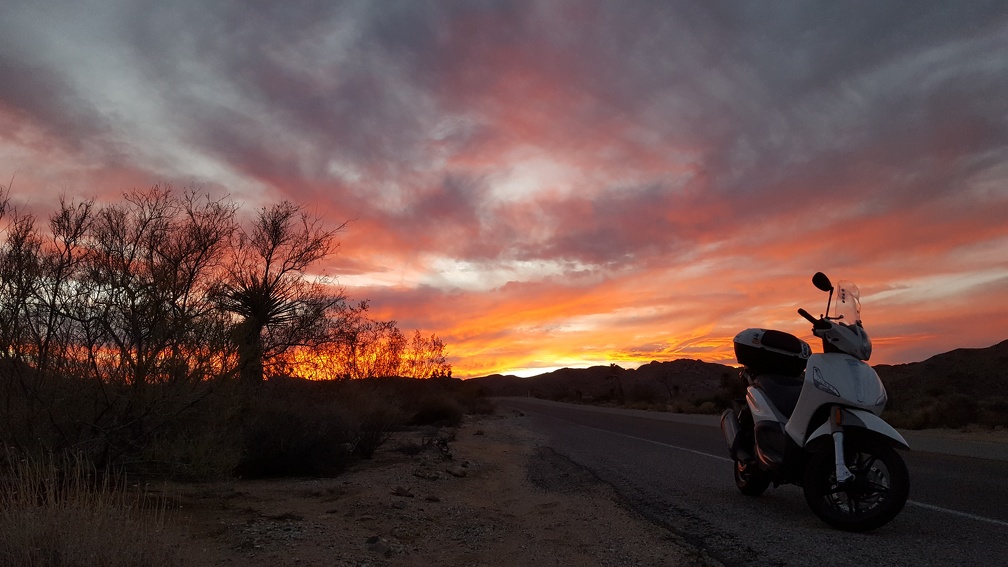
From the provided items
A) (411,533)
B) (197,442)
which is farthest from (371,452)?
(411,533)

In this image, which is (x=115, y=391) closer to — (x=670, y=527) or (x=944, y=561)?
(x=670, y=527)

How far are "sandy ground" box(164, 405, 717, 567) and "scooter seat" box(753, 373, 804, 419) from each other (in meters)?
1.97

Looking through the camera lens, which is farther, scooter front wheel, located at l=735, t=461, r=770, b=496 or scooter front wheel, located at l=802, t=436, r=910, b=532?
scooter front wheel, located at l=735, t=461, r=770, b=496

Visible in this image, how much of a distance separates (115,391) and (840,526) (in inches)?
328

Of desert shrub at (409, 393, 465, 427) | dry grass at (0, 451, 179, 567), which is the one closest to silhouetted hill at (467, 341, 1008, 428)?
desert shrub at (409, 393, 465, 427)

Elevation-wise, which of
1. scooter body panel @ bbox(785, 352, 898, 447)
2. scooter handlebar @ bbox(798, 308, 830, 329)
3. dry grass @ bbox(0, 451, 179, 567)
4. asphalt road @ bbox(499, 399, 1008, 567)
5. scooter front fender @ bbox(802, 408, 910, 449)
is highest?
scooter handlebar @ bbox(798, 308, 830, 329)

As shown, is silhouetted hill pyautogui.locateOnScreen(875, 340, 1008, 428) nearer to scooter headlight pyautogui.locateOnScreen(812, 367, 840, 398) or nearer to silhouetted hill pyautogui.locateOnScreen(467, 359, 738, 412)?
silhouetted hill pyautogui.locateOnScreen(467, 359, 738, 412)

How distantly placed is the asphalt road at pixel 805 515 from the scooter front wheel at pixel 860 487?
0.51ft

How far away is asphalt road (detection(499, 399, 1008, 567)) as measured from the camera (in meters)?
4.96

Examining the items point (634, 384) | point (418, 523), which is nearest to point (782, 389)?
point (418, 523)

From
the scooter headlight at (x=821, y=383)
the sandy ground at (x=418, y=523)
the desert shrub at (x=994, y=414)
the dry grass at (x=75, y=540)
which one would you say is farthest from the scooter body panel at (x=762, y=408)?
the desert shrub at (x=994, y=414)

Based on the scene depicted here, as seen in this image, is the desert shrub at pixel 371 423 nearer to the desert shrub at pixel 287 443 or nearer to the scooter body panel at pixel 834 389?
the desert shrub at pixel 287 443

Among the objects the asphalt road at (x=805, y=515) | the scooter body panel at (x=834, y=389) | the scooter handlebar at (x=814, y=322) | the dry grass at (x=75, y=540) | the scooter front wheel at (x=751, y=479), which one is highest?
the scooter handlebar at (x=814, y=322)

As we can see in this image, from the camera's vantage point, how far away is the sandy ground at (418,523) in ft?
17.8
